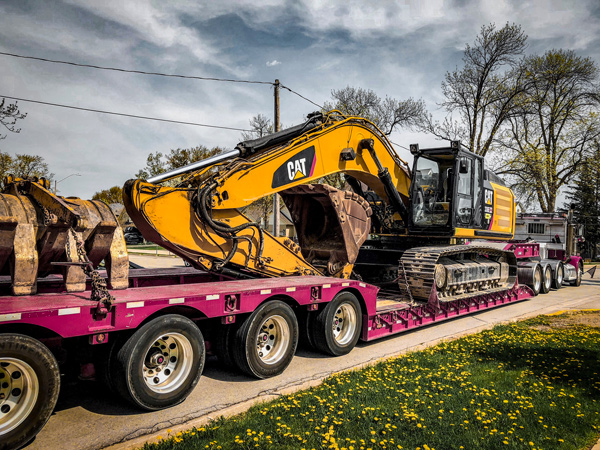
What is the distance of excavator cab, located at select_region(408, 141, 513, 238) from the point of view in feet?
30.3

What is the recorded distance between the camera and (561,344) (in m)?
7.14

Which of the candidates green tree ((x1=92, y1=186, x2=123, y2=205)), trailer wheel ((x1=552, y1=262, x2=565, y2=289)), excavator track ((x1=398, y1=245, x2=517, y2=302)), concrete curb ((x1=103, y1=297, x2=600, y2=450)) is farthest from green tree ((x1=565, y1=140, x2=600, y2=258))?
green tree ((x1=92, y1=186, x2=123, y2=205))

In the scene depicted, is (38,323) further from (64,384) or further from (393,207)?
(393,207)

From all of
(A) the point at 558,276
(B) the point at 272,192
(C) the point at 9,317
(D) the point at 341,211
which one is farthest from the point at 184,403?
(A) the point at 558,276

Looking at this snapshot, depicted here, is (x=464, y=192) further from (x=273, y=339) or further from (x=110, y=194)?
(x=110, y=194)

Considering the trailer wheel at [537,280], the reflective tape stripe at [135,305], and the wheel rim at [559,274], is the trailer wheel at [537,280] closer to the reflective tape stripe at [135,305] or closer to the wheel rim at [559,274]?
the wheel rim at [559,274]

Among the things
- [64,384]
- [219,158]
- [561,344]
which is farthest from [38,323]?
[561,344]

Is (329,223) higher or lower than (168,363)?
higher

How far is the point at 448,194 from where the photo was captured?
9461 mm

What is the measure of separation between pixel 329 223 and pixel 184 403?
4240 millimetres

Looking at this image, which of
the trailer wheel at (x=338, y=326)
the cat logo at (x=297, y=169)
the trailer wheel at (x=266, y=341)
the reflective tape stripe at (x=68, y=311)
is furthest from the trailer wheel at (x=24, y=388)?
the cat logo at (x=297, y=169)

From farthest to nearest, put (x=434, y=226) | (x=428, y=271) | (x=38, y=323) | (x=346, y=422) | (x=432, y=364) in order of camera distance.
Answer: (x=434, y=226) < (x=428, y=271) < (x=432, y=364) < (x=346, y=422) < (x=38, y=323)

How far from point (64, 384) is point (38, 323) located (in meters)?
1.98

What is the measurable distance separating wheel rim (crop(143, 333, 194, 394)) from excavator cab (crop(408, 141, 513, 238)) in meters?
6.33
